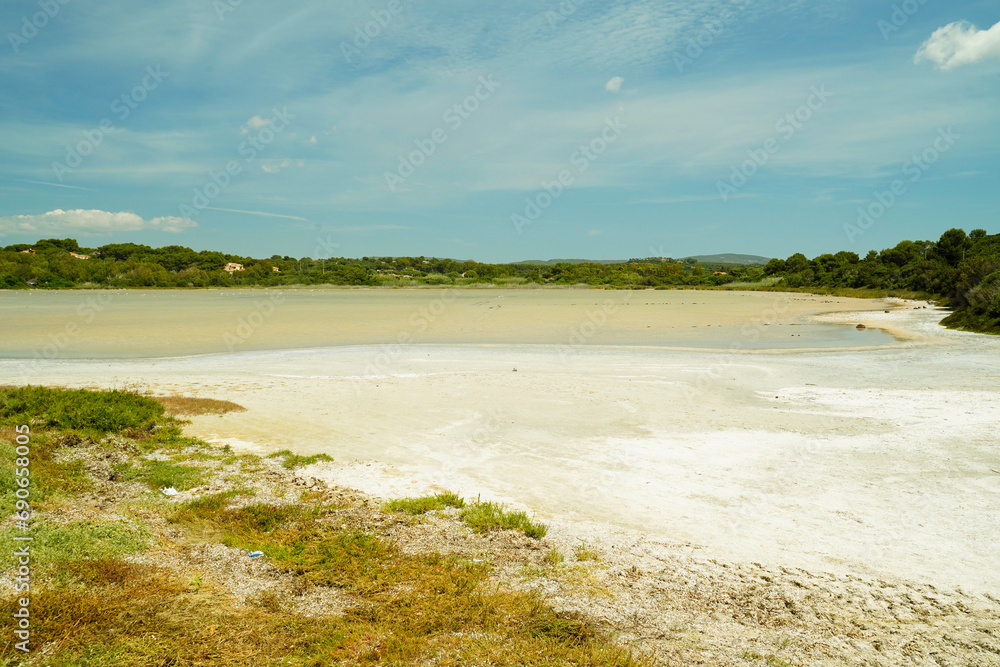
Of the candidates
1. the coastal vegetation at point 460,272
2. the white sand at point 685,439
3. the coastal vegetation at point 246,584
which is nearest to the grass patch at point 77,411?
the white sand at point 685,439

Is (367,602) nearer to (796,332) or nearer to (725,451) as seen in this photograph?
(725,451)

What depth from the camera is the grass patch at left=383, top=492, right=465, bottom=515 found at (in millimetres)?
6367

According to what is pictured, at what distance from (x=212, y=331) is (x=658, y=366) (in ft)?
74.4

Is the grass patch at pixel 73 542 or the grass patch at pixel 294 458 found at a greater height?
the grass patch at pixel 73 542

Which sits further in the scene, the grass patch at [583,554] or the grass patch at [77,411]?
the grass patch at [77,411]

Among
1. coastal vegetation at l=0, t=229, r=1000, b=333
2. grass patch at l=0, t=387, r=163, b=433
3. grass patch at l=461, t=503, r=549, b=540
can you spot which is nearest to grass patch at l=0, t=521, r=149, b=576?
grass patch at l=461, t=503, r=549, b=540

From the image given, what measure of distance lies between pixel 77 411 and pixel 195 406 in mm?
2101

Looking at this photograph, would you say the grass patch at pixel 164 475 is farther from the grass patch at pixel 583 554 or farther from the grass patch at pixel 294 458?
the grass patch at pixel 583 554

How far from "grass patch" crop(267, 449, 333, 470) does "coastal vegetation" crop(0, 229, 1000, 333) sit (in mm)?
47183

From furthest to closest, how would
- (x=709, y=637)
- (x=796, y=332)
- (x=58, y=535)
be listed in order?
(x=796, y=332) < (x=58, y=535) < (x=709, y=637)

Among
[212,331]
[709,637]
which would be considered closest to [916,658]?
[709,637]

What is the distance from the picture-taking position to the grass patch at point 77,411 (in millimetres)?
9320

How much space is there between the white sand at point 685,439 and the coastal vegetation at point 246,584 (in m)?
1.61

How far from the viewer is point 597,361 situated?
18.6 meters
